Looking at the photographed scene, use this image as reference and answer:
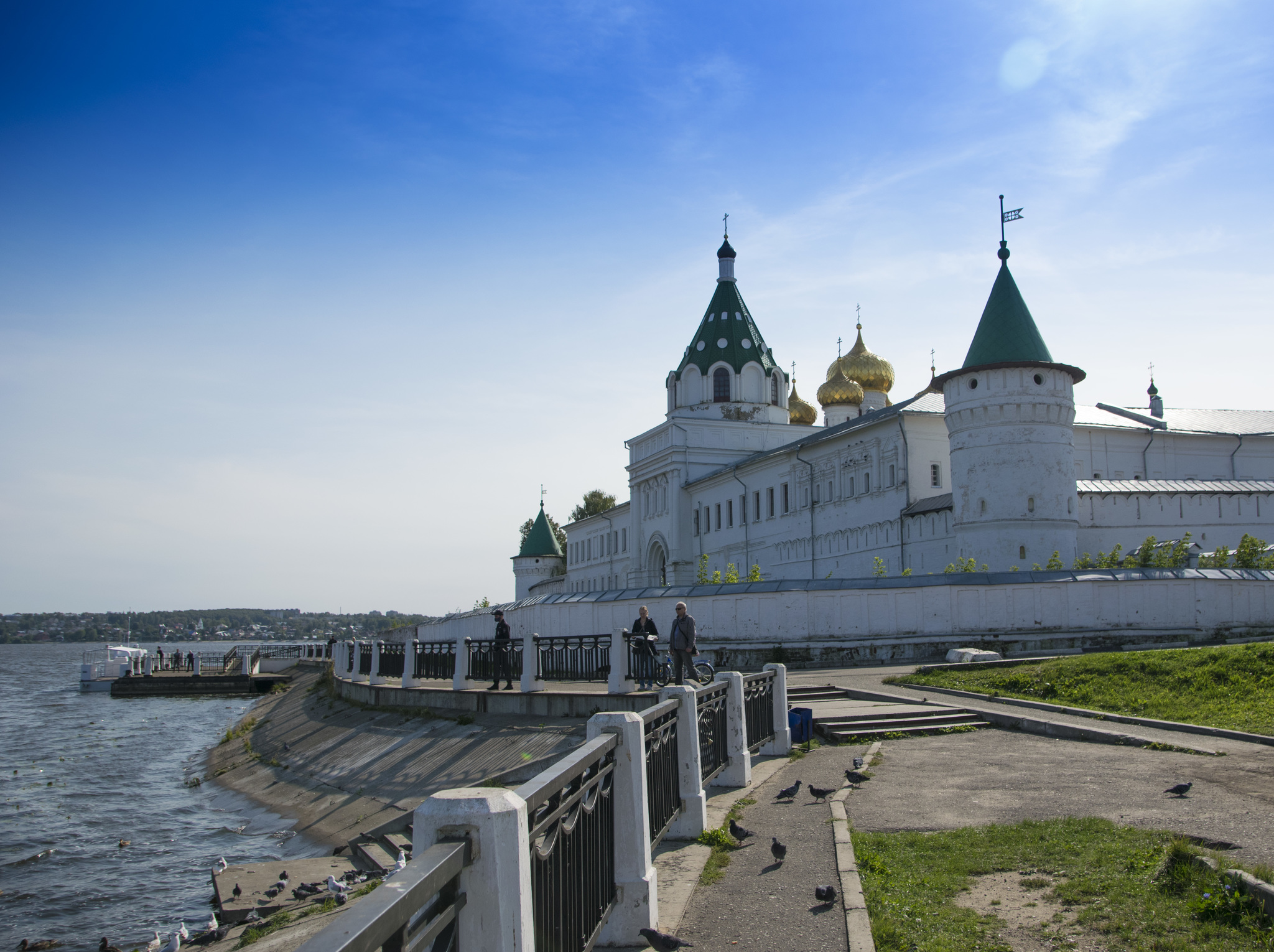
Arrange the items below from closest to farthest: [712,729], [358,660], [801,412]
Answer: [712,729] → [358,660] → [801,412]

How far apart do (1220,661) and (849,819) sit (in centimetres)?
1063

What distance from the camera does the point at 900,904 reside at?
579 cm

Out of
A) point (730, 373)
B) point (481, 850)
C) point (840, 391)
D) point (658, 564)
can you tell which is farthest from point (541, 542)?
point (481, 850)

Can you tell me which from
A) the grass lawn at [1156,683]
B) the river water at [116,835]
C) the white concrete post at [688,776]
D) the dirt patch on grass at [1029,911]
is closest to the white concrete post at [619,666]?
the river water at [116,835]

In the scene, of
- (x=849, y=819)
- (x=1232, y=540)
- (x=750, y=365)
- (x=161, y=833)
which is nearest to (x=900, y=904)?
(x=849, y=819)

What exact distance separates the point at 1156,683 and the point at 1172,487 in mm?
19611

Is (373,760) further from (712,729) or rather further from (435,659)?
(712,729)

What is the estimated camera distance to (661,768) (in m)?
6.91

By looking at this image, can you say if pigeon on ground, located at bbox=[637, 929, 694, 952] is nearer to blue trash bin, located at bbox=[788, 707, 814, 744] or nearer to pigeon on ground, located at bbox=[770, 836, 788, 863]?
pigeon on ground, located at bbox=[770, 836, 788, 863]

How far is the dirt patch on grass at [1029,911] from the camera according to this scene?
5055 millimetres

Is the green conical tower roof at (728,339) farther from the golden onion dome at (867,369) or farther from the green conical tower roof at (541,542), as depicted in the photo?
the green conical tower roof at (541,542)

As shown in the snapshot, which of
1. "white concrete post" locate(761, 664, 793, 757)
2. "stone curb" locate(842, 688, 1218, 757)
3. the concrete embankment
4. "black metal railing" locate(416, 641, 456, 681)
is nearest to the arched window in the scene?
the concrete embankment

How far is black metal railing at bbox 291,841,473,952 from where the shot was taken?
7.36 ft

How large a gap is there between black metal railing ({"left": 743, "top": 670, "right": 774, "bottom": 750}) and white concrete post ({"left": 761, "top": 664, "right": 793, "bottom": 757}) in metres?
0.06
